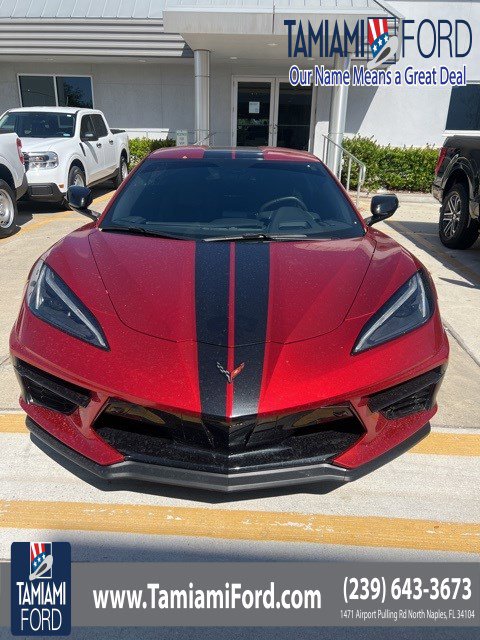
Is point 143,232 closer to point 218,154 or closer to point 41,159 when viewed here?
point 218,154

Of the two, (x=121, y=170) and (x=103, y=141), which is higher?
(x=103, y=141)

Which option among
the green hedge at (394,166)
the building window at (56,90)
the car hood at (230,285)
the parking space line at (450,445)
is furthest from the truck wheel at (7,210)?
the building window at (56,90)

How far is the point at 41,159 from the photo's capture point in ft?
26.8

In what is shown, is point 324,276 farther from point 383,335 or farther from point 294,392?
point 294,392

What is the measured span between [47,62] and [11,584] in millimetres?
15260

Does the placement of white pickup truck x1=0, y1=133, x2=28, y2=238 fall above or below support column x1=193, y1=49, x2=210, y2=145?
below

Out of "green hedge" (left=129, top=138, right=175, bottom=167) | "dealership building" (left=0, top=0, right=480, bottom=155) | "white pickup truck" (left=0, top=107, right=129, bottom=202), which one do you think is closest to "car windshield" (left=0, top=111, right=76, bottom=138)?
"white pickup truck" (left=0, top=107, right=129, bottom=202)

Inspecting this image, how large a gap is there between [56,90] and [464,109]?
37.3 feet

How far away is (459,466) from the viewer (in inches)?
100.0

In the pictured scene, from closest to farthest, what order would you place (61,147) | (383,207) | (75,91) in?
1. (383,207)
2. (61,147)
3. (75,91)

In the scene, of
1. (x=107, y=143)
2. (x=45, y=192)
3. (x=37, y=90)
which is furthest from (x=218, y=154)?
(x=37, y=90)

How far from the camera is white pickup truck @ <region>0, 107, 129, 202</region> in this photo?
26.8 ft

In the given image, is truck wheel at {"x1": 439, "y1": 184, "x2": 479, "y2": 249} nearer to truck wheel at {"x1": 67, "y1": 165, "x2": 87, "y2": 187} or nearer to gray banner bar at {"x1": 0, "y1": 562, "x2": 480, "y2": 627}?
gray banner bar at {"x1": 0, "y1": 562, "x2": 480, "y2": 627}

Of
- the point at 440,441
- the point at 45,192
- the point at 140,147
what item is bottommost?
the point at 440,441
